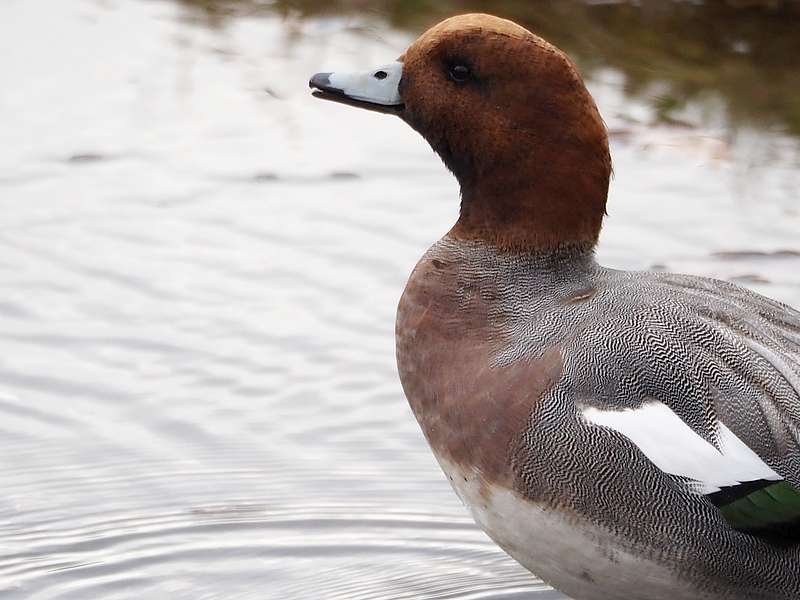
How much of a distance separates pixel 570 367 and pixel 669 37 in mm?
5016

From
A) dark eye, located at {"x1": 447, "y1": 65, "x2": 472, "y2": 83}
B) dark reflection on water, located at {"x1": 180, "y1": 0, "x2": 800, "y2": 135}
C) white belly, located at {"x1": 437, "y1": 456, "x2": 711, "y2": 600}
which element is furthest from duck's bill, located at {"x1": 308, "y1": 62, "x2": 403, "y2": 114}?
dark reflection on water, located at {"x1": 180, "y1": 0, "x2": 800, "y2": 135}

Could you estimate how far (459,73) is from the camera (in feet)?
12.2

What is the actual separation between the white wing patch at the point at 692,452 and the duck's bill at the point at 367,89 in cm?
98

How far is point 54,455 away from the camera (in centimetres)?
451

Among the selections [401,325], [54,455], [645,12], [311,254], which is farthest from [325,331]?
[645,12]

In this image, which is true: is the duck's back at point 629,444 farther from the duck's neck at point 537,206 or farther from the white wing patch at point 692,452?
the duck's neck at point 537,206

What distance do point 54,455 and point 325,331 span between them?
1123 millimetres

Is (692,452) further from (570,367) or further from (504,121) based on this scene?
(504,121)

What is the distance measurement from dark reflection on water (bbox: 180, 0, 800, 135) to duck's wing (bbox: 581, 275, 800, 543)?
146 inches

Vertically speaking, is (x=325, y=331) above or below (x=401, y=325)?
below

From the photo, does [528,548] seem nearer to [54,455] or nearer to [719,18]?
[54,455]

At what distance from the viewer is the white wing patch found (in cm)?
334

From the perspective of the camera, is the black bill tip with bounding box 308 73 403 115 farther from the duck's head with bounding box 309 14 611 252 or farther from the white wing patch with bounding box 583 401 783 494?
the white wing patch with bounding box 583 401 783 494

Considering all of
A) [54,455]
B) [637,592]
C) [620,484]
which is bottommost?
[54,455]
